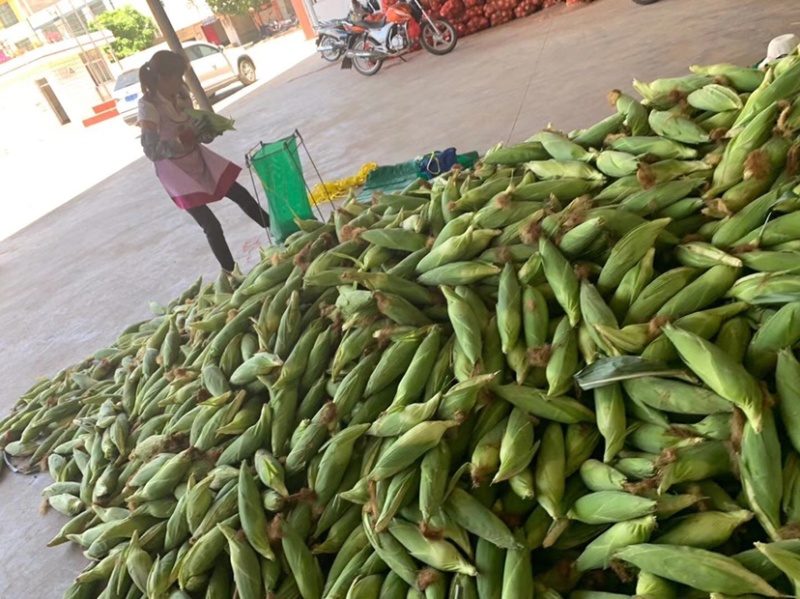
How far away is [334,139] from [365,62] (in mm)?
3351

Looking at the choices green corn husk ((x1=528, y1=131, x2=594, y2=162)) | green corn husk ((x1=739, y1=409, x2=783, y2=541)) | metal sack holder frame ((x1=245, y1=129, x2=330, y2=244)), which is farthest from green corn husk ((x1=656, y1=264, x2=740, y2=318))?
metal sack holder frame ((x1=245, y1=129, x2=330, y2=244))

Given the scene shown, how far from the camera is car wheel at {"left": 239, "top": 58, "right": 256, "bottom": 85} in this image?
43.7ft

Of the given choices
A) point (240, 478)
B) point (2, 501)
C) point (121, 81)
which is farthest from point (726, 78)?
point (121, 81)

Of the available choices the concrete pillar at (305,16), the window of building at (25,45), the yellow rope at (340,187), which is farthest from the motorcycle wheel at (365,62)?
the window of building at (25,45)

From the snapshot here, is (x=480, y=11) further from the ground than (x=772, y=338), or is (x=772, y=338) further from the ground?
(x=480, y=11)

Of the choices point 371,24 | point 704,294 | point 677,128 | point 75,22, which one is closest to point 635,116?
point 677,128

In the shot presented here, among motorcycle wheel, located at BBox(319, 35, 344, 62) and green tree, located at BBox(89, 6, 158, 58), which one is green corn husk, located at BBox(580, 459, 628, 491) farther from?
green tree, located at BBox(89, 6, 158, 58)

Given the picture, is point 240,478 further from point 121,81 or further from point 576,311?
point 121,81

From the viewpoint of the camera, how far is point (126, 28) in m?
25.5

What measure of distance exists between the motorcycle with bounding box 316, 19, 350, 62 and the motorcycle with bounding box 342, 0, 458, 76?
35 cm

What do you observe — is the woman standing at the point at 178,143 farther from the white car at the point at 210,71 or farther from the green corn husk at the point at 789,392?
the white car at the point at 210,71

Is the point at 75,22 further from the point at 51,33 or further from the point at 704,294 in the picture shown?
the point at 704,294

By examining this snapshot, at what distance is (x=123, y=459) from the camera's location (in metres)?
2.36

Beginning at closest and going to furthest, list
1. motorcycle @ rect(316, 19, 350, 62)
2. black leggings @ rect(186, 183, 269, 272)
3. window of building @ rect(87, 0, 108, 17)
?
black leggings @ rect(186, 183, 269, 272) → motorcycle @ rect(316, 19, 350, 62) → window of building @ rect(87, 0, 108, 17)
